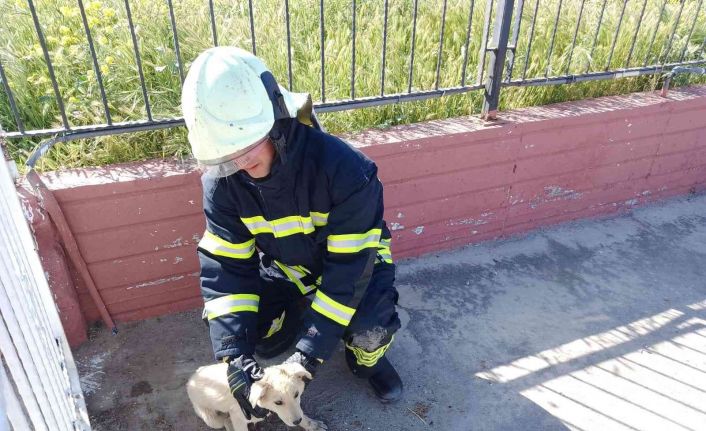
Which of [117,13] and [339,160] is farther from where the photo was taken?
[117,13]

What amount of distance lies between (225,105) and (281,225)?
694mm

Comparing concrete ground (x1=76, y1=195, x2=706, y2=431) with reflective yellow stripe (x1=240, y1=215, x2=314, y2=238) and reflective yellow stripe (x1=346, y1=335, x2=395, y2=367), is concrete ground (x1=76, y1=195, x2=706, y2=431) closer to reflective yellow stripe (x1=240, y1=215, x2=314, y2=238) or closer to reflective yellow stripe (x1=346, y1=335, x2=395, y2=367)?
reflective yellow stripe (x1=346, y1=335, x2=395, y2=367)

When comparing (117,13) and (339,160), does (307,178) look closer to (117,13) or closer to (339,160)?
(339,160)

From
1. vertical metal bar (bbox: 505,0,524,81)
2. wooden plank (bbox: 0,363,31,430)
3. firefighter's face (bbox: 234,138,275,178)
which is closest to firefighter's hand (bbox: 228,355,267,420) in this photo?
firefighter's face (bbox: 234,138,275,178)

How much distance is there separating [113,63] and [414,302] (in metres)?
2.38

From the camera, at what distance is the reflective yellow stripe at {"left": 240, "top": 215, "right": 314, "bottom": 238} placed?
235 cm

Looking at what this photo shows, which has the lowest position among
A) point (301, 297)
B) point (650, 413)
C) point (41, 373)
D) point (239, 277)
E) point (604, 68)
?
point (650, 413)

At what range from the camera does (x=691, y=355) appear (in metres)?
3.04

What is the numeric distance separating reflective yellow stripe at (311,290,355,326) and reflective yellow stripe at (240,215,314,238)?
0.96ft

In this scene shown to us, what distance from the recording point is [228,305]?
7.80 feet

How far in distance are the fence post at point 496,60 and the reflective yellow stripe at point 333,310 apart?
186 cm

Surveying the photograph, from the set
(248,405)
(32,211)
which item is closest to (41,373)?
(248,405)

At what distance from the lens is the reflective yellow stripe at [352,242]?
2307 millimetres

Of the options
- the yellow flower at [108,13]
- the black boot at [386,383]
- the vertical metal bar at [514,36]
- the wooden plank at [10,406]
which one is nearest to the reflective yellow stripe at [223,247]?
the black boot at [386,383]
